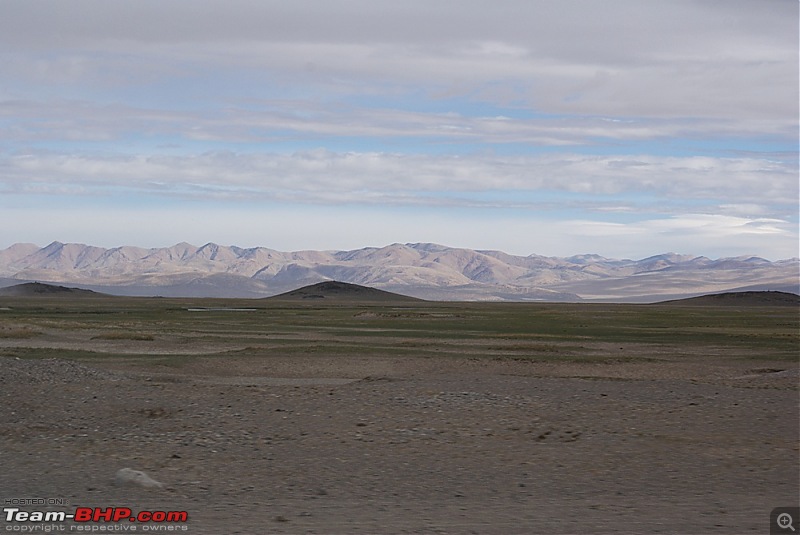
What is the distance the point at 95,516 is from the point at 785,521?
25.6 ft

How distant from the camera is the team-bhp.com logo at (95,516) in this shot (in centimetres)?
988

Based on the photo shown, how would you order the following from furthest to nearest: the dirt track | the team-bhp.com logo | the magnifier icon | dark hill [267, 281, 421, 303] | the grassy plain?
dark hill [267, 281, 421, 303] < the grassy plain < the dirt track < the team-bhp.com logo < the magnifier icon

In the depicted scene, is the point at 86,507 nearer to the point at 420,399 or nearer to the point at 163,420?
the point at 163,420

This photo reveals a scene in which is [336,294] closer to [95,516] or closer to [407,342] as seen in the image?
[407,342]


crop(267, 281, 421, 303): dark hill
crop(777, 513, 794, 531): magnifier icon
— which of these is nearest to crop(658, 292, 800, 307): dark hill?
crop(267, 281, 421, 303): dark hill

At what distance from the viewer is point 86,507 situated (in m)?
10.5

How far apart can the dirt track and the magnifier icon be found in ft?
0.69

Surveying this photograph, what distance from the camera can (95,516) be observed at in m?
10.1

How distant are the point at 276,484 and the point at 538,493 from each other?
353 centimetres

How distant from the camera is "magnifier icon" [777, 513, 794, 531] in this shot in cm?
972

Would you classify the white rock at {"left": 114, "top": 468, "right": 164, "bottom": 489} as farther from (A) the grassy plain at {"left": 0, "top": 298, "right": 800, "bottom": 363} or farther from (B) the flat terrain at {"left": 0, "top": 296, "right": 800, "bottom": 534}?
(A) the grassy plain at {"left": 0, "top": 298, "right": 800, "bottom": 363}

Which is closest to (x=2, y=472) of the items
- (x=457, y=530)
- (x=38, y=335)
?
(x=457, y=530)

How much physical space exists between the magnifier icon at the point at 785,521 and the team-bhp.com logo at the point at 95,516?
21.5 ft

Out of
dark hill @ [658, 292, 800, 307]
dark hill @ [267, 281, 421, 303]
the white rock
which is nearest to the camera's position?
the white rock
